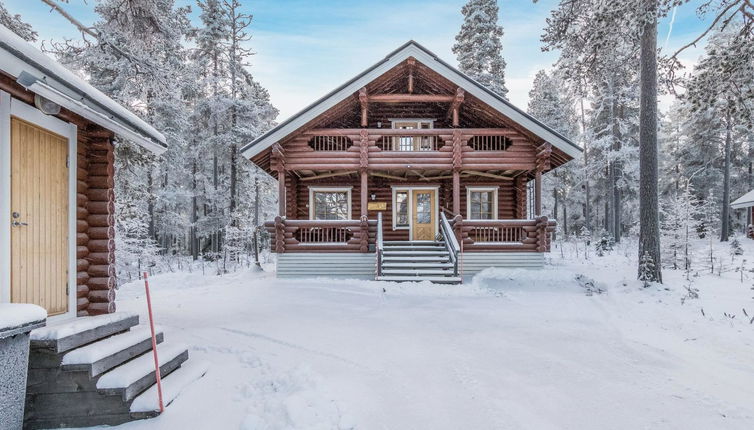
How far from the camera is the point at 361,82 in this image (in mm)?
12828

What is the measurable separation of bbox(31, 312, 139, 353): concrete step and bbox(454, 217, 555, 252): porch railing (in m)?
9.99

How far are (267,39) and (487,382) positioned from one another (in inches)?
841

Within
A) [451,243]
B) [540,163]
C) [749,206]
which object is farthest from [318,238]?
[749,206]

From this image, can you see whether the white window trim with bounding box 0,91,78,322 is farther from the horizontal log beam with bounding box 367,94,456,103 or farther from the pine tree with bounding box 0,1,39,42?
the horizontal log beam with bounding box 367,94,456,103

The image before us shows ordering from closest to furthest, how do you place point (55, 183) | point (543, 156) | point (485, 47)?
point (55, 183)
point (543, 156)
point (485, 47)

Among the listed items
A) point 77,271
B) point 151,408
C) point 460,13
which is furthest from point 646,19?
point 460,13

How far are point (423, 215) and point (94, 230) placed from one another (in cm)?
1212

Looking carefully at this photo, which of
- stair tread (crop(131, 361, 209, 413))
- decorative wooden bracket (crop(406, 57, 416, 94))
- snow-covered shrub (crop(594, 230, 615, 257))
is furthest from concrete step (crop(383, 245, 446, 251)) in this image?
snow-covered shrub (crop(594, 230, 615, 257))

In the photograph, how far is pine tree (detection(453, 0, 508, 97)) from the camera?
2336 cm

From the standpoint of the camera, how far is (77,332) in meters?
3.78

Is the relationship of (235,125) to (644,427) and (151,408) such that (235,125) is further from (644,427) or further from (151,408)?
(644,427)

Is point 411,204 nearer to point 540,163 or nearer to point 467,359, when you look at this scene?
point 540,163

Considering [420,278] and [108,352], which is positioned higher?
[108,352]

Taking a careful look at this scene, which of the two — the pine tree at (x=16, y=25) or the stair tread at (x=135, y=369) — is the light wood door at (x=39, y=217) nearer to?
the stair tread at (x=135, y=369)
